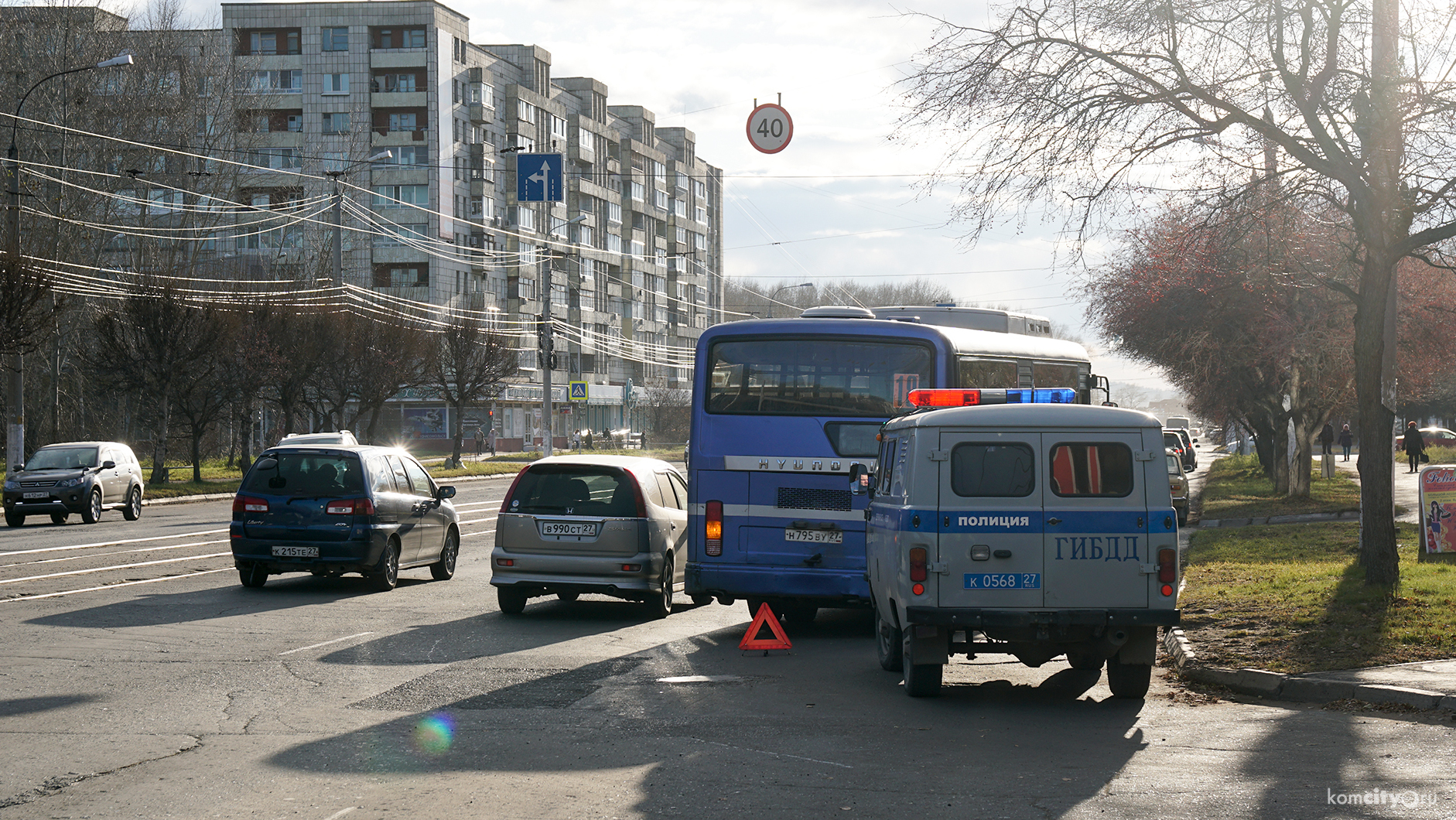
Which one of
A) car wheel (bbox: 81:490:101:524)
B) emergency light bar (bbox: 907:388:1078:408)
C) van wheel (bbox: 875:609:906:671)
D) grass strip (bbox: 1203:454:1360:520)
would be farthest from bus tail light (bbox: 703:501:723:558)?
car wheel (bbox: 81:490:101:524)

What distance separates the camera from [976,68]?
14023mm

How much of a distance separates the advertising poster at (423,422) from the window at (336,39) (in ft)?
72.5

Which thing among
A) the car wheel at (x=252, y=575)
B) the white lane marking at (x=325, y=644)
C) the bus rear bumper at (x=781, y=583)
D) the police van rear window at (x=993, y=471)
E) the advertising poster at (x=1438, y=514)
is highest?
the police van rear window at (x=993, y=471)

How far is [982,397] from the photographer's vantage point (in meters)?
10.8

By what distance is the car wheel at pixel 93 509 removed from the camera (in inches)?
1179

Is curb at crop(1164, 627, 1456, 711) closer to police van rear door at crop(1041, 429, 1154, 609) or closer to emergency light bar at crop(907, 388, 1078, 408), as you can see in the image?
police van rear door at crop(1041, 429, 1154, 609)

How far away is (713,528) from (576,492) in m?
2.01

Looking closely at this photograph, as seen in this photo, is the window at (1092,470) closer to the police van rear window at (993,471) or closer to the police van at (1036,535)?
the police van at (1036,535)

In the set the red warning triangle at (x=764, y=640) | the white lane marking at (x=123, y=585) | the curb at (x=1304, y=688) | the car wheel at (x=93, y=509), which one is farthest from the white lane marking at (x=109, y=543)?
the curb at (x=1304, y=688)

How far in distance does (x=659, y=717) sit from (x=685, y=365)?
118 meters

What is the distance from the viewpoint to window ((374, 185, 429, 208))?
86.6 meters

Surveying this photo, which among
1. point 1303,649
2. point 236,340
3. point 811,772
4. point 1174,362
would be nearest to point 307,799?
point 811,772

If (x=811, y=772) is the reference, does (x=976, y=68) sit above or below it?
above

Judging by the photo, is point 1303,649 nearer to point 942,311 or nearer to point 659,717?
point 659,717
